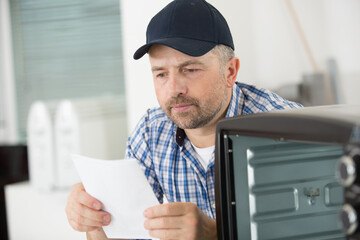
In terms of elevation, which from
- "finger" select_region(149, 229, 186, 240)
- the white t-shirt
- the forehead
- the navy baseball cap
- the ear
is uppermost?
the navy baseball cap

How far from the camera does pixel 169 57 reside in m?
1.21

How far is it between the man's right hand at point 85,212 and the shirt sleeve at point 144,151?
0.35 m

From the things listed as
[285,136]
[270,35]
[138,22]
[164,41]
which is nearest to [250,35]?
[270,35]

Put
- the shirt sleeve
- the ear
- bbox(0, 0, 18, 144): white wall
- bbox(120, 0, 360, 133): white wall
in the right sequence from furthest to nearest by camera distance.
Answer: bbox(0, 0, 18, 144): white wall < bbox(120, 0, 360, 133): white wall < the shirt sleeve < the ear

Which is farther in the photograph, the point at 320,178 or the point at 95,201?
the point at 95,201

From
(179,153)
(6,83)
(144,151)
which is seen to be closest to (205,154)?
(179,153)

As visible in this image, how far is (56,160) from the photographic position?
263 centimetres

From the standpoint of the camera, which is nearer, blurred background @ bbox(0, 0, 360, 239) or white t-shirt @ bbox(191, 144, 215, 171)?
white t-shirt @ bbox(191, 144, 215, 171)

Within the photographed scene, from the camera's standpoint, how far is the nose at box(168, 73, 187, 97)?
1.18m

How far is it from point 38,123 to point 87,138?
290mm

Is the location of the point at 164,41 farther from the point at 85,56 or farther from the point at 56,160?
the point at 85,56

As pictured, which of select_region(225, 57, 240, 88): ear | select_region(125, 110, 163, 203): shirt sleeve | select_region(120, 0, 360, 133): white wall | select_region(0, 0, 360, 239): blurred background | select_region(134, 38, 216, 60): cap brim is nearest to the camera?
select_region(134, 38, 216, 60): cap brim

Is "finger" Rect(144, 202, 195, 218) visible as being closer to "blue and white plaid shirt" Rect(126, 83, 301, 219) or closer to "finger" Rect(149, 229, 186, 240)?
"finger" Rect(149, 229, 186, 240)

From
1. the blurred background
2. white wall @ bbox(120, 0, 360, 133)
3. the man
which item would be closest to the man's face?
the man
